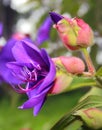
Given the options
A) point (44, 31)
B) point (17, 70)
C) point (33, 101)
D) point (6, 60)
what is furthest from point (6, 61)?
point (44, 31)

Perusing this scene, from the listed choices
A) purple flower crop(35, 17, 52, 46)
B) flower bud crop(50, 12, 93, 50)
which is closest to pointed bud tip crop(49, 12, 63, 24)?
flower bud crop(50, 12, 93, 50)

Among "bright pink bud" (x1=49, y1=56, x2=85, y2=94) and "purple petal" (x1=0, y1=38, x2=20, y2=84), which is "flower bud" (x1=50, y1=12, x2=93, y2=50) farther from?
"purple petal" (x1=0, y1=38, x2=20, y2=84)

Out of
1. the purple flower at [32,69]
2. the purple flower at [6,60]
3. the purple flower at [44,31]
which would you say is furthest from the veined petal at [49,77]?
the purple flower at [44,31]

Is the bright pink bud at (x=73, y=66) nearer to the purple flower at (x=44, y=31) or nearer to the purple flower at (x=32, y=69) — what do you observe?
the purple flower at (x=32, y=69)

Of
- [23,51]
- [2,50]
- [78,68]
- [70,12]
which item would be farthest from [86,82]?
[70,12]

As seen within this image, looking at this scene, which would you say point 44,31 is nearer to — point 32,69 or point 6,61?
point 6,61

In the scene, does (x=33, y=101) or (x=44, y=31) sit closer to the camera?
(x=33, y=101)

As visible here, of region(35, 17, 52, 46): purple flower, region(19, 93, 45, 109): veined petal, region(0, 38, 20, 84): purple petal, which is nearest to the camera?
region(19, 93, 45, 109): veined petal
